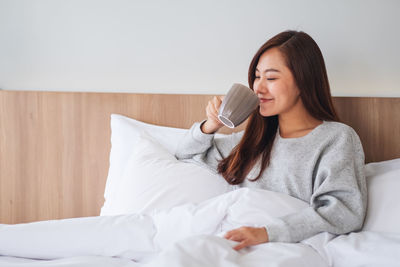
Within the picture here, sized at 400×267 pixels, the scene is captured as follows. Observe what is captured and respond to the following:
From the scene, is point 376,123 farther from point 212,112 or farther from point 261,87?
point 212,112

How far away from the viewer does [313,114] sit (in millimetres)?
1222

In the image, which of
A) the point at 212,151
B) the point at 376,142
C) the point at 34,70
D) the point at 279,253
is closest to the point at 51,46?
the point at 34,70

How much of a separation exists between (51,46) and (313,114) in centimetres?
114

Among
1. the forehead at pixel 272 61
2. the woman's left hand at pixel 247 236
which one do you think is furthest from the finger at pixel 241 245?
the forehead at pixel 272 61

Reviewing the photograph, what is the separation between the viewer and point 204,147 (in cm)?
130

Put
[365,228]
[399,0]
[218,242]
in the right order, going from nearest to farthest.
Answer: [218,242], [365,228], [399,0]

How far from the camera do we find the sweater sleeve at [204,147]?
129cm

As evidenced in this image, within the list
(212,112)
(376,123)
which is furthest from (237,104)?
(376,123)

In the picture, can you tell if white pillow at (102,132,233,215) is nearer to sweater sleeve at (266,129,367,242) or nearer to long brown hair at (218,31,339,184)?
long brown hair at (218,31,339,184)

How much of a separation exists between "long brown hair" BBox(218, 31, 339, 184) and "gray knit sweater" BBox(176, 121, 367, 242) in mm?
36

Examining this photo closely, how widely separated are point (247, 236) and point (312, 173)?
1.21 ft

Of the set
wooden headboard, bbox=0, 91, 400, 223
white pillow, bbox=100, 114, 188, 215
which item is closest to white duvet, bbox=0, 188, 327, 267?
white pillow, bbox=100, 114, 188, 215

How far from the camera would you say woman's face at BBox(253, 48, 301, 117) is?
118cm

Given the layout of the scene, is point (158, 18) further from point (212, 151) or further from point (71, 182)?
point (71, 182)
